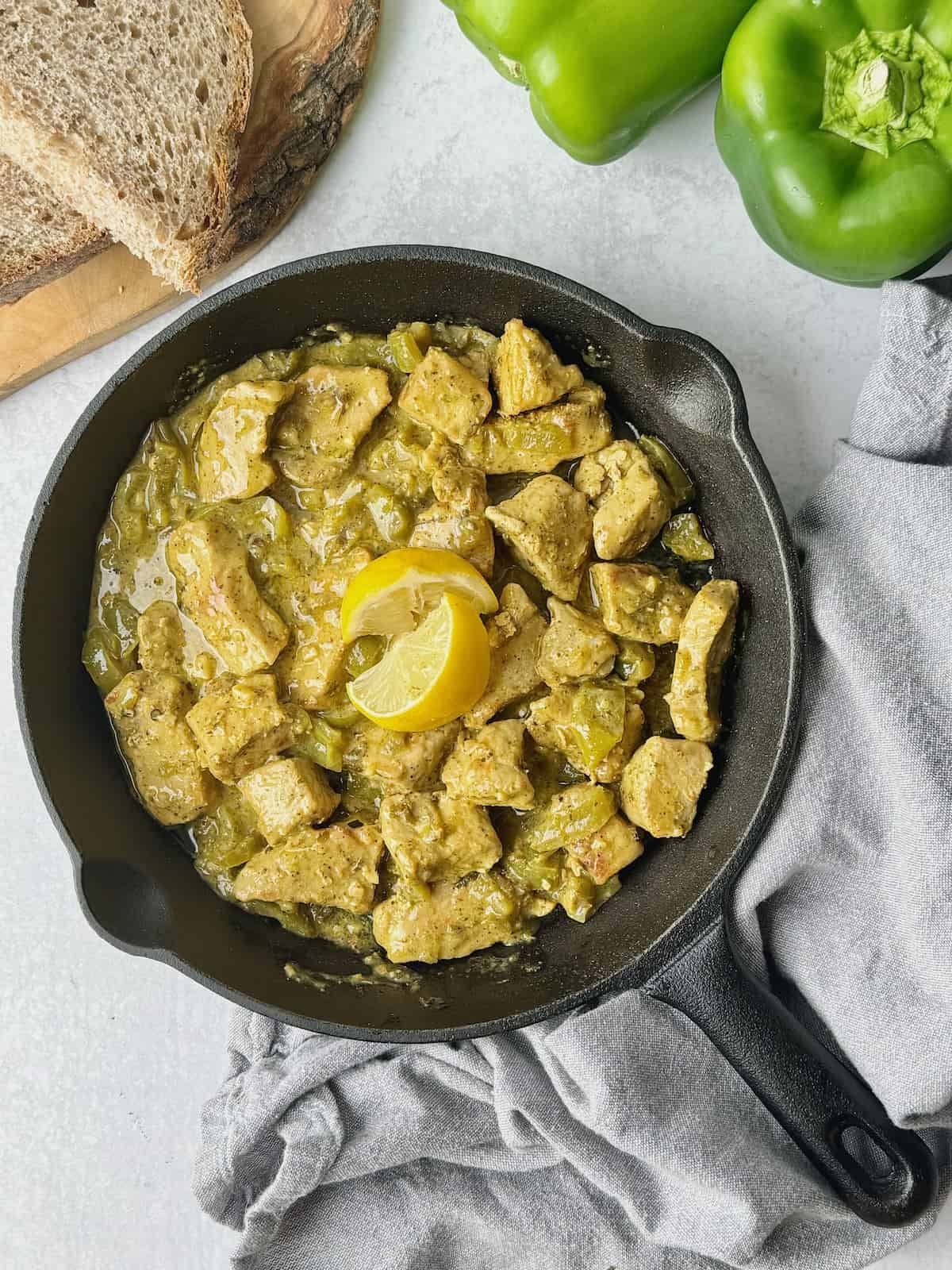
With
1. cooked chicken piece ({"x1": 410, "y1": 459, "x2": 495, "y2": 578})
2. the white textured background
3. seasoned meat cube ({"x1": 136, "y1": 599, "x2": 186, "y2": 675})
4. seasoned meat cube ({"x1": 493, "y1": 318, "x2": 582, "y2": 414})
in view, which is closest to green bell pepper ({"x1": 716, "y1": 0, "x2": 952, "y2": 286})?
the white textured background

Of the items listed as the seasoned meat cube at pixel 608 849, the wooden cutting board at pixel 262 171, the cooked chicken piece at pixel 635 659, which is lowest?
the seasoned meat cube at pixel 608 849

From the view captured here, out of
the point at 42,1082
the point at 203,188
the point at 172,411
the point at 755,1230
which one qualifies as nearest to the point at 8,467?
the point at 172,411

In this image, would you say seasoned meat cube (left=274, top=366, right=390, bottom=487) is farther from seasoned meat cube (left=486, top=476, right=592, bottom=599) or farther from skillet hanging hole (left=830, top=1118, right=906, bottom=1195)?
skillet hanging hole (left=830, top=1118, right=906, bottom=1195)

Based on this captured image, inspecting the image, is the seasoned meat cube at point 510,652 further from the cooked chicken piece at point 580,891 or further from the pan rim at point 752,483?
the pan rim at point 752,483

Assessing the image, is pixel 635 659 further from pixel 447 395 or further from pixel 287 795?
pixel 287 795

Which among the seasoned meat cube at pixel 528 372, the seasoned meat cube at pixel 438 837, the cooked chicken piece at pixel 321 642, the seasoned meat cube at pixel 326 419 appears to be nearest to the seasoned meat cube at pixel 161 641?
the cooked chicken piece at pixel 321 642

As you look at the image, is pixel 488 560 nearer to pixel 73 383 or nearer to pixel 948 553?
pixel 948 553

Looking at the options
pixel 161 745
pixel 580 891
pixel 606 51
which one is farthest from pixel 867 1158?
pixel 606 51
